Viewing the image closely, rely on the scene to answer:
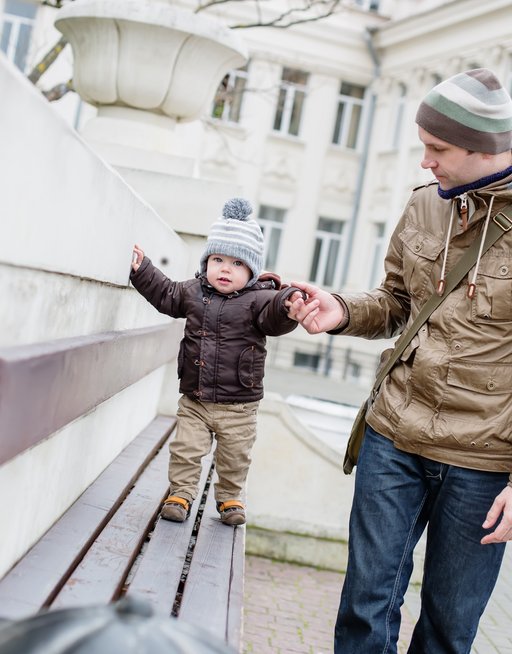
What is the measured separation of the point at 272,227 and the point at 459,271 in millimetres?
24844

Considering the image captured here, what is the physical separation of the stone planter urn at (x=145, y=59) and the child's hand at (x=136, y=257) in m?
2.59

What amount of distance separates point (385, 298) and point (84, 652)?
2266 mm

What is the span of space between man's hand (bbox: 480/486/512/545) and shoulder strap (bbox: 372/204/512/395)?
52cm

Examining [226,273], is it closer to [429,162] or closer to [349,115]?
[429,162]

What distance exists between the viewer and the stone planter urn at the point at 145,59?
19.9 ft

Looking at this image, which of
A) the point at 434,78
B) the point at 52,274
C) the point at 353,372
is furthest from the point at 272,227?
the point at 52,274

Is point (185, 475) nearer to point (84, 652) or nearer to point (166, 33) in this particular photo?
point (84, 652)

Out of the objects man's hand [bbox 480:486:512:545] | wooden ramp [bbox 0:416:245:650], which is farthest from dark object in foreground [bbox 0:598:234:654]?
man's hand [bbox 480:486:512:545]

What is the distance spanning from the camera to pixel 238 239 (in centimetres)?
393

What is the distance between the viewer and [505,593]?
6.56 m

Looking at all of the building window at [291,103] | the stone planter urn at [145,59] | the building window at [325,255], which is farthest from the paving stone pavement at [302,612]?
the building window at [291,103]

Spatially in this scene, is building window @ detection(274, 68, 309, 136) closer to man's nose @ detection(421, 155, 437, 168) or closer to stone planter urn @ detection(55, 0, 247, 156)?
stone planter urn @ detection(55, 0, 247, 156)

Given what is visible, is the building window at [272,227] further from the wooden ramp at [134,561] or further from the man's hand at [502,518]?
the man's hand at [502,518]

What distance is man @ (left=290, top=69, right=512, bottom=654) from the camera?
292 centimetres
